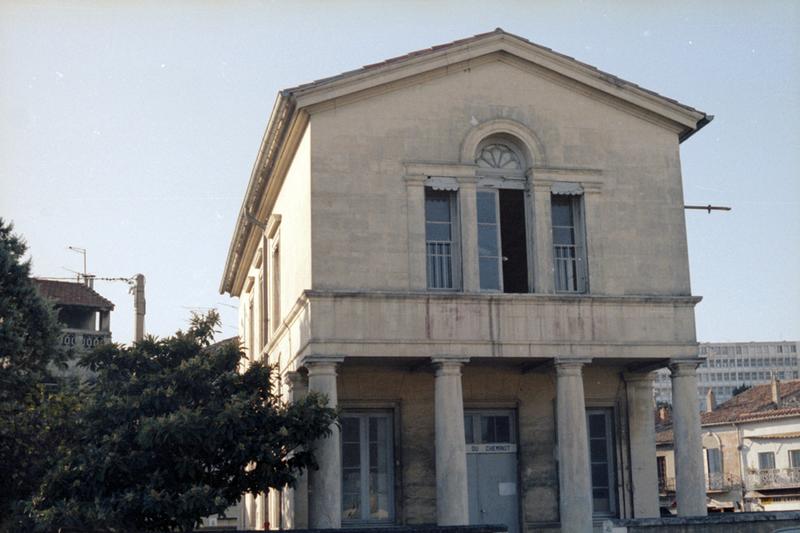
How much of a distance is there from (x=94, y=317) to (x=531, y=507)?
32.9m

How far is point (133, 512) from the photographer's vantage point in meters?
20.3

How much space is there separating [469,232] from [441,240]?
2.23 feet

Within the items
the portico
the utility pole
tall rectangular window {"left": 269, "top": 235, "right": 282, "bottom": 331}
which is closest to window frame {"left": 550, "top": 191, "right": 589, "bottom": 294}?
the portico

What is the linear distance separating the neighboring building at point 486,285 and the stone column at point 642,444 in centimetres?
5

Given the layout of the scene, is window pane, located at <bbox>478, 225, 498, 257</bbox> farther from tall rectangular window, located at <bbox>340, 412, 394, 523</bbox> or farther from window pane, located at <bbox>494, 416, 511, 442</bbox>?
tall rectangular window, located at <bbox>340, 412, 394, 523</bbox>

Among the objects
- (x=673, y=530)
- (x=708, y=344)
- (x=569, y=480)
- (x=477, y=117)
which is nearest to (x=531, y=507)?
(x=569, y=480)

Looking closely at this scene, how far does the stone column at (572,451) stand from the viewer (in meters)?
23.0

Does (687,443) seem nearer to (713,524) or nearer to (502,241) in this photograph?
(713,524)

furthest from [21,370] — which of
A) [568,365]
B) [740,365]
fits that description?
[740,365]

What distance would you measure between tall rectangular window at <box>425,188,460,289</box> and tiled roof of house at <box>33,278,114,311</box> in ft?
104

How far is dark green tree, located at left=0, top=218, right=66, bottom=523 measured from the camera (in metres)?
23.6

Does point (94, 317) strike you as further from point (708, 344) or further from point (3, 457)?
point (708, 344)

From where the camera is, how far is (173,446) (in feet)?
67.8

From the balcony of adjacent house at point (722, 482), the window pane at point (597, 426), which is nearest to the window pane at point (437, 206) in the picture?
the window pane at point (597, 426)
